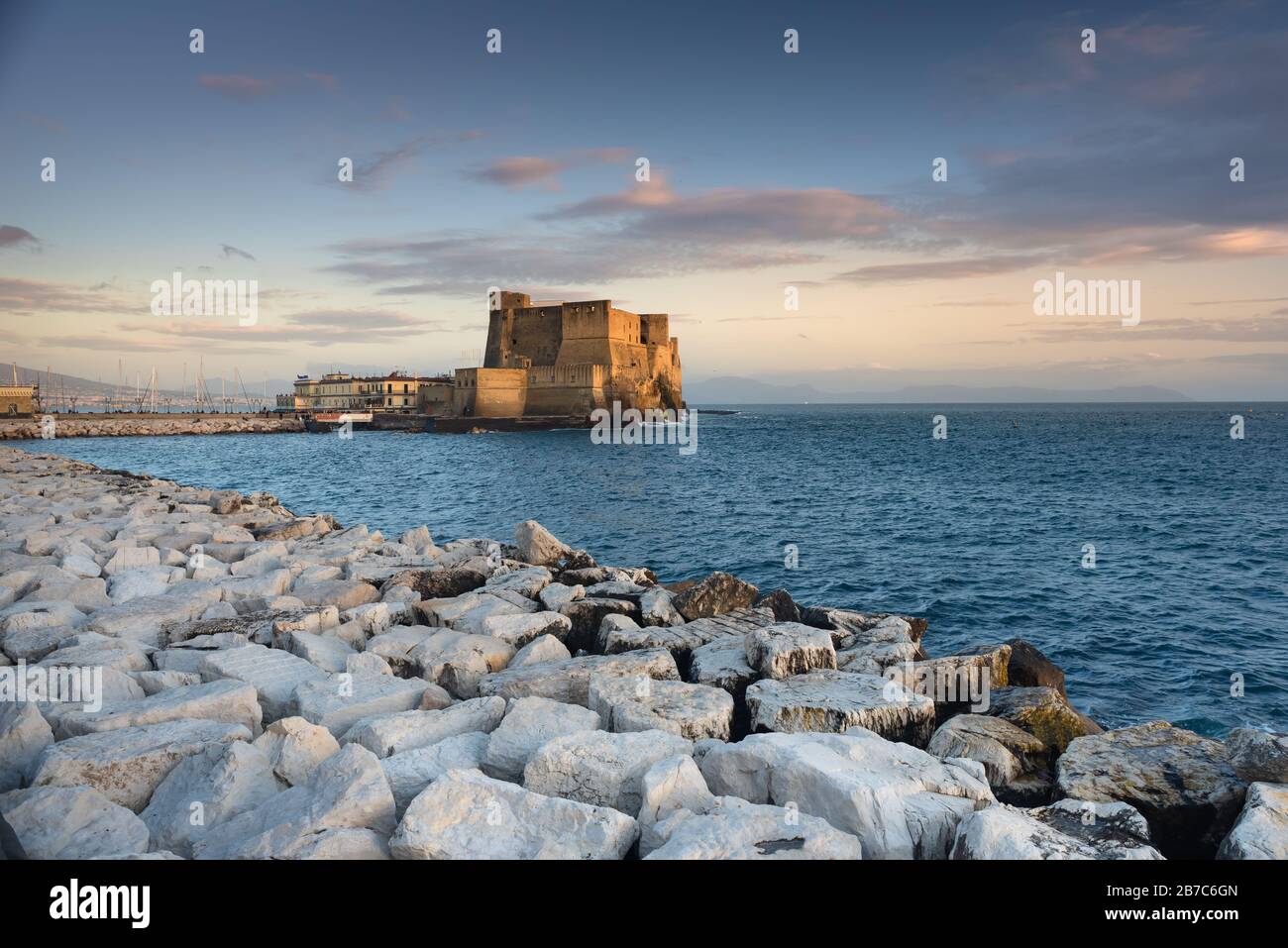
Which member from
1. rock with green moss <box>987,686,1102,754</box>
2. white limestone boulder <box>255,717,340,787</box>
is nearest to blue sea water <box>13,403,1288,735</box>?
rock with green moss <box>987,686,1102,754</box>

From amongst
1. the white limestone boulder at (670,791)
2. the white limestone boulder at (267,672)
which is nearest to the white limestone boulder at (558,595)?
the white limestone boulder at (267,672)

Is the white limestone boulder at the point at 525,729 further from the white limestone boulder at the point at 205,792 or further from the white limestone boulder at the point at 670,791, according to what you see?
the white limestone boulder at the point at 205,792

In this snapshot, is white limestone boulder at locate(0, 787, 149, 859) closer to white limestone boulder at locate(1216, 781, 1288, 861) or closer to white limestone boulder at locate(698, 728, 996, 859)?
white limestone boulder at locate(698, 728, 996, 859)

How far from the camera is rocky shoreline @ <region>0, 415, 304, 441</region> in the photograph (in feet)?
155

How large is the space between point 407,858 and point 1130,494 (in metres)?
24.6

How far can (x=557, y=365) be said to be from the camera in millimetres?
56375

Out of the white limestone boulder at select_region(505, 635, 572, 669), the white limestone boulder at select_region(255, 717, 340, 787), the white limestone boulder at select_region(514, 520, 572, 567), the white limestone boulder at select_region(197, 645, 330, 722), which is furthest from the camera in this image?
the white limestone boulder at select_region(514, 520, 572, 567)

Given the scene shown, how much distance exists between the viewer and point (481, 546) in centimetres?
954

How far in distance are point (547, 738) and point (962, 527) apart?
1507 cm

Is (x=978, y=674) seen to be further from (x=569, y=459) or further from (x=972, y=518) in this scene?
(x=569, y=459)

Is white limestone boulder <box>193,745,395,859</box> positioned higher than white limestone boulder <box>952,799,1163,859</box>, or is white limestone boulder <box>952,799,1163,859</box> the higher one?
white limestone boulder <box>193,745,395,859</box>

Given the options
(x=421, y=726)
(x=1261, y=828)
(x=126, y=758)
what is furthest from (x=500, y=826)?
(x=1261, y=828)

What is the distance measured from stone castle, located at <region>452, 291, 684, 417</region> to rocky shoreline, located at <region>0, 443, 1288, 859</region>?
48339 millimetres
